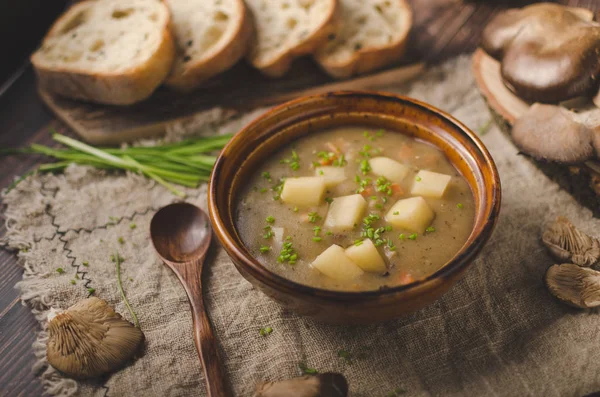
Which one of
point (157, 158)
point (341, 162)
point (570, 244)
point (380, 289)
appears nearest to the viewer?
point (380, 289)

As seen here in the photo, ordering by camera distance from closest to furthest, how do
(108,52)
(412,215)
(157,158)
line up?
(412,215) < (157,158) < (108,52)

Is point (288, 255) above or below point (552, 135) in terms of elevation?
below

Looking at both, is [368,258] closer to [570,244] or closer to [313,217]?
[313,217]

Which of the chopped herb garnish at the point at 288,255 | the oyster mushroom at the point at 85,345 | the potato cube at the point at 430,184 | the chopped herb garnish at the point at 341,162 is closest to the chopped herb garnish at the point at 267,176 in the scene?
the chopped herb garnish at the point at 341,162

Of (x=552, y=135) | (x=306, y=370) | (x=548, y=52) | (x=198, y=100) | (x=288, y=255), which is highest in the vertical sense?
(x=548, y=52)

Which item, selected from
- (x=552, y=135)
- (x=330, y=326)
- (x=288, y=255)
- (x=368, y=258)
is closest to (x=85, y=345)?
(x=288, y=255)

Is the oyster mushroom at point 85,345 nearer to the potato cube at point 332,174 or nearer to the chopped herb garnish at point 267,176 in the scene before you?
the chopped herb garnish at point 267,176

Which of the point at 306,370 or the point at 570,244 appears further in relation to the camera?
the point at 570,244
